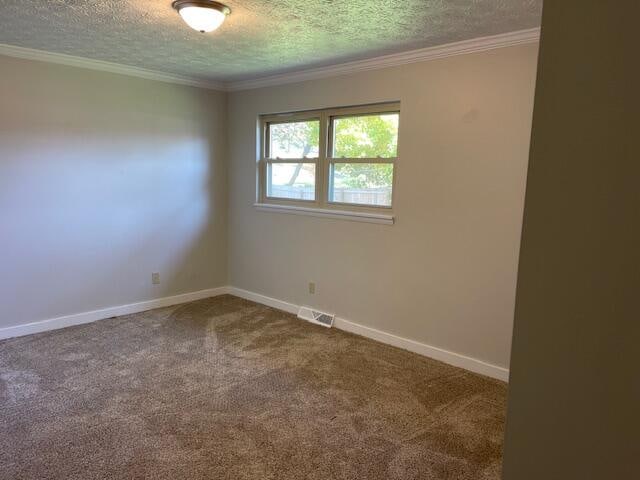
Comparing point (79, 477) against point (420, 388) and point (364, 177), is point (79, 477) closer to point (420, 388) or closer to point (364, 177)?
point (420, 388)

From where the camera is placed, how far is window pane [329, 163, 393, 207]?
3.76 metres

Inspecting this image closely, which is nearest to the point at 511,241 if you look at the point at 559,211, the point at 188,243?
the point at 559,211

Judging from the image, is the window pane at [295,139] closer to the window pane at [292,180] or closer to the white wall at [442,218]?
the window pane at [292,180]

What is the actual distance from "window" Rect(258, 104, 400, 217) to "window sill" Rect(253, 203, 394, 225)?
0.07 metres

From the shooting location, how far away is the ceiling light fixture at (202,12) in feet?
7.82

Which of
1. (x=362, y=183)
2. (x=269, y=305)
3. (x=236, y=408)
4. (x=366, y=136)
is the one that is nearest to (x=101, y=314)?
(x=269, y=305)

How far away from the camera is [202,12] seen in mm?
2402

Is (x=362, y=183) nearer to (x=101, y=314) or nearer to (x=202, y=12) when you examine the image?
(x=202, y=12)

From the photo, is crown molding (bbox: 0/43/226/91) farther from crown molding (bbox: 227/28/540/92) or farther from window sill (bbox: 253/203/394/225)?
window sill (bbox: 253/203/394/225)

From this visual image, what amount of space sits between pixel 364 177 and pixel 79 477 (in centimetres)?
288

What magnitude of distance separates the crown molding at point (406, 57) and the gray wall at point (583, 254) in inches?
86.0

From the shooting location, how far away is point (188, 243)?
4828 millimetres

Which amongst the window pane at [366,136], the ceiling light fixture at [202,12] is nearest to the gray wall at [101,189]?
the window pane at [366,136]

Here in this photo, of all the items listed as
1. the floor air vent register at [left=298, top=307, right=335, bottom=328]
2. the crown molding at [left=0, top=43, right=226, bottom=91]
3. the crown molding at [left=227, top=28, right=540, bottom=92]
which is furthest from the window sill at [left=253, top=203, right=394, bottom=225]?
the crown molding at [left=0, top=43, right=226, bottom=91]
